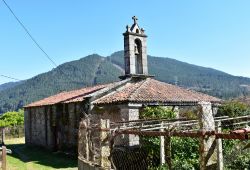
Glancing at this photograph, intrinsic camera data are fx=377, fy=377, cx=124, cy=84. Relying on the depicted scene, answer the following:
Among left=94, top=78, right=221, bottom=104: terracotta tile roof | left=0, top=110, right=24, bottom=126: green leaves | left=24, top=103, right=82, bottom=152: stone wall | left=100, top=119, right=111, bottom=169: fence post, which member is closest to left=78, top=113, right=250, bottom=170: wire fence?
left=100, top=119, right=111, bottom=169: fence post

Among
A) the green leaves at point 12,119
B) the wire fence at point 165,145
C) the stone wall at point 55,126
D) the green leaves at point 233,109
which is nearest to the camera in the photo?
the wire fence at point 165,145

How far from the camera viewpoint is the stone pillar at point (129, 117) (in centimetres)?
1883

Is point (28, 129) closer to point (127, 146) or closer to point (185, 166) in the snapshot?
point (127, 146)

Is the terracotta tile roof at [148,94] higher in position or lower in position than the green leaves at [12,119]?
higher

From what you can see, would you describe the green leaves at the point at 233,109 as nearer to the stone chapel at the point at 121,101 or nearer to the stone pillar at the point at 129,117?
the stone chapel at the point at 121,101

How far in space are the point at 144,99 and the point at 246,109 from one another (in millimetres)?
7900

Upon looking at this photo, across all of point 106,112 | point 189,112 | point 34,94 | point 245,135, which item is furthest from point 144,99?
point 34,94

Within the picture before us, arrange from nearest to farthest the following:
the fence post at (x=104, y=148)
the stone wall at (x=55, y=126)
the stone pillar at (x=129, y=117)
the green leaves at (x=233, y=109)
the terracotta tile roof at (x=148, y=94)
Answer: the fence post at (x=104, y=148)
the stone pillar at (x=129, y=117)
the terracotta tile roof at (x=148, y=94)
the green leaves at (x=233, y=109)
the stone wall at (x=55, y=126)

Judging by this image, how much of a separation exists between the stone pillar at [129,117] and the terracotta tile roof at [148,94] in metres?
0.40

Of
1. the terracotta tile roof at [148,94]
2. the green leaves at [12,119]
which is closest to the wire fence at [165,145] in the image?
the terracotta tile roof at [148,94]

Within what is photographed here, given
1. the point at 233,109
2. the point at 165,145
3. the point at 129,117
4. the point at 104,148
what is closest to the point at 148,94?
the point at 129,117

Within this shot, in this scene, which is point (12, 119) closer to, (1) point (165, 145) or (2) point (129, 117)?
(2) point (129, 117)

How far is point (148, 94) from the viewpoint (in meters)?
20.9

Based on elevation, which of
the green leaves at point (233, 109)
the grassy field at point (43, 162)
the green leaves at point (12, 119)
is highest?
the green leaves at point (233, 109)
